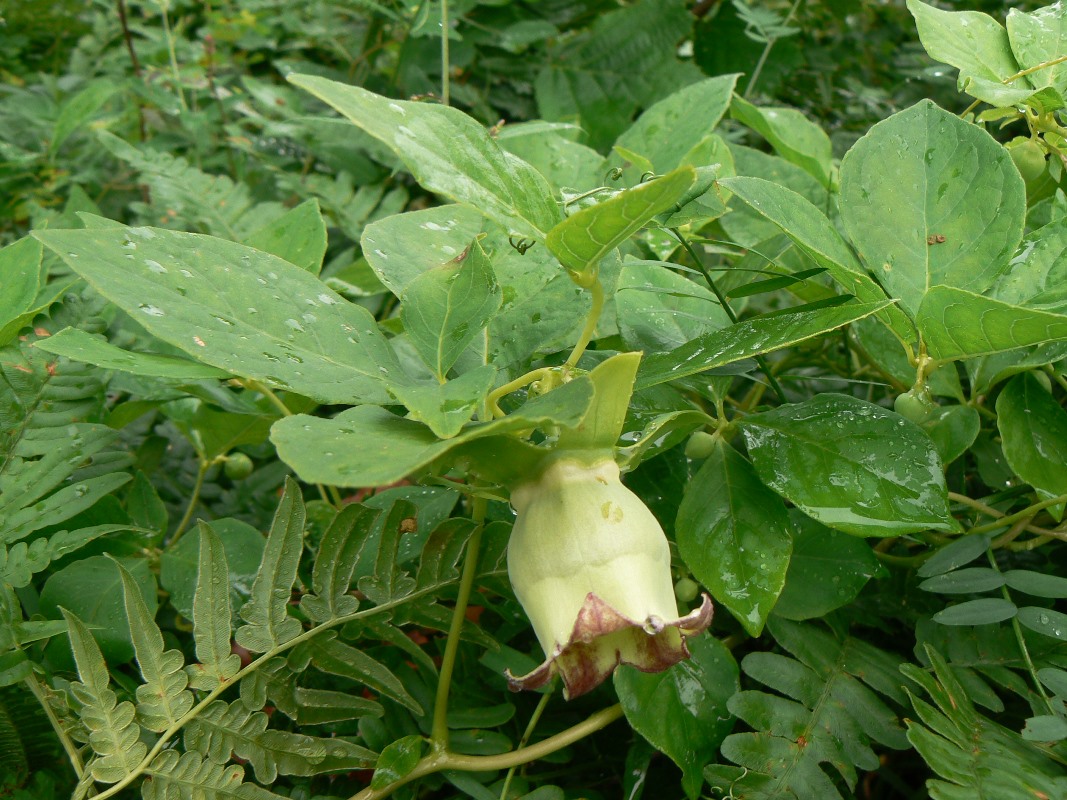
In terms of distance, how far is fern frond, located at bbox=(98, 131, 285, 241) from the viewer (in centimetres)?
93

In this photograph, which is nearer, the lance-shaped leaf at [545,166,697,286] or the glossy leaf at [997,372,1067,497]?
the lance-shaped leaf at [545,166,697,286]

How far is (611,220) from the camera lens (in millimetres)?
390

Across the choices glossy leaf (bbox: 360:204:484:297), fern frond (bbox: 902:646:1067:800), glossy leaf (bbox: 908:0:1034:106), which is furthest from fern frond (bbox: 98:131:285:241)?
fern frond (bbox: 902:646:1067:800)

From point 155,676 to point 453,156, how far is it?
1.01 ft

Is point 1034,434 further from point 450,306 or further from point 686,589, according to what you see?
point 450,306

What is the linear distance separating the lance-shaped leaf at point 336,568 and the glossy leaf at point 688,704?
0.53ft

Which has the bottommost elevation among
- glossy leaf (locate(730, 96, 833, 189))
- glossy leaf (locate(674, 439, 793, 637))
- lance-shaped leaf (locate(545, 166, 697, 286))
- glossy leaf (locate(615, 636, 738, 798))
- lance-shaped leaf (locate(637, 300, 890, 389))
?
glossy leaf (locate(615, 636, 738, 798))

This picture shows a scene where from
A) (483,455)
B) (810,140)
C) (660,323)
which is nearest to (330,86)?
(483,455)

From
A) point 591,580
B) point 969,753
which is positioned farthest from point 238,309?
point 969,753

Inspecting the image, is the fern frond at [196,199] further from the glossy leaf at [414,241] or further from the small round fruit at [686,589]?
the small round fruit at [686,589]

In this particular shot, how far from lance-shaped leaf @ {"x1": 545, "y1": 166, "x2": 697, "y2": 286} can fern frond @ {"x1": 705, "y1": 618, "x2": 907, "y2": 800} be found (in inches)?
11.0

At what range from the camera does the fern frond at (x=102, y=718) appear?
468 millimetres

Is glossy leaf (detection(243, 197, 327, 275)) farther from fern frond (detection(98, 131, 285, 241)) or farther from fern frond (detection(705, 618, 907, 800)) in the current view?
fern frond (detection(705, 618, 907, 800))

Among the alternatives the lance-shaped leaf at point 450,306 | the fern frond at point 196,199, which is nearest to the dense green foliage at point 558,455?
the lance-shaped leaf at point 450,306
